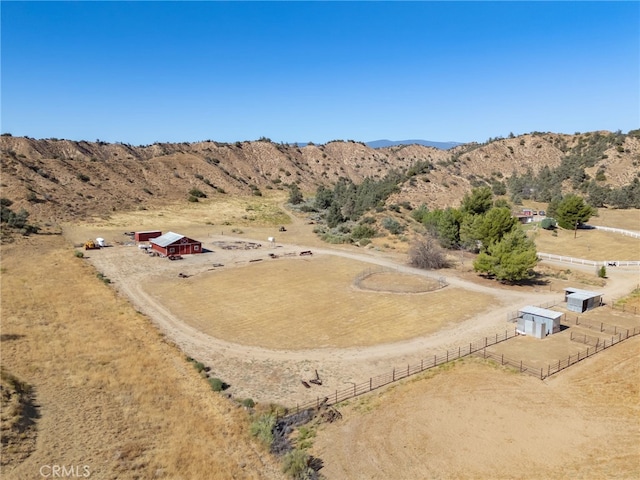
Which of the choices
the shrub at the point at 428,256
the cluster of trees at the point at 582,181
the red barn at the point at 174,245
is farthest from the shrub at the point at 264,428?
the cluster of trees at the point at 582,181

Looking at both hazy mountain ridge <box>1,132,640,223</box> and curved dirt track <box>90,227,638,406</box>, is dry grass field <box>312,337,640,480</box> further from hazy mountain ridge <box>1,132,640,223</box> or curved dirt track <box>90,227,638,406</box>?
hazy mountain ridge <box>1,132,640,223</box>

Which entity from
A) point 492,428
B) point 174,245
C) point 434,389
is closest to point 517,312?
point 434,389

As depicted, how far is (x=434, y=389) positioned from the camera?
998 inches

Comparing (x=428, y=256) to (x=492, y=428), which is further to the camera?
(x=428, y=256)

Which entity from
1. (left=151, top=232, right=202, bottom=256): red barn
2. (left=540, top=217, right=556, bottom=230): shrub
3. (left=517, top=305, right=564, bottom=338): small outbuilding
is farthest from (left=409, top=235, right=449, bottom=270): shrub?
(left=540, top=217, right=556, bottom=230): shrub

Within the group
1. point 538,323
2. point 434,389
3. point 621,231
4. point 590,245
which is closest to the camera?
point 434,389

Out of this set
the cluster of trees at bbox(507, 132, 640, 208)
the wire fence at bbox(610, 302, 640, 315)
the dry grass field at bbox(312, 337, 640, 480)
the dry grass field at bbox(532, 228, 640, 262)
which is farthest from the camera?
the cluster of trees at bbox(507, 132, 640, 208)

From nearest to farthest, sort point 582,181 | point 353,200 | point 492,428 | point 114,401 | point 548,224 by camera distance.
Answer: point 492,428
point 114,401
point 548,224
point 353,200
point 582,181

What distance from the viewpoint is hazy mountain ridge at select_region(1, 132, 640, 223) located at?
92062 millimetres

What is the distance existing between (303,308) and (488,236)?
27.2 meters

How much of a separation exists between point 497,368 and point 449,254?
34.6 meters

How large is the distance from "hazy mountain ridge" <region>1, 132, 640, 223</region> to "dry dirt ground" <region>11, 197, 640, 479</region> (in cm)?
5119

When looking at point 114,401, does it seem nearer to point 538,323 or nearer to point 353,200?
point 538,323

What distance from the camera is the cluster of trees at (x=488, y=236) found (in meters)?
44.7
